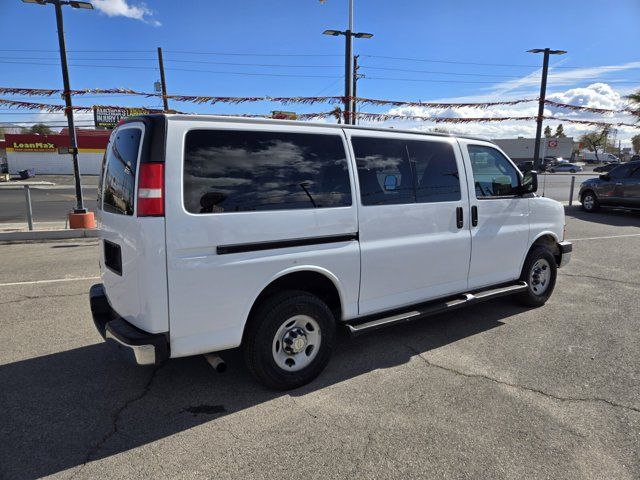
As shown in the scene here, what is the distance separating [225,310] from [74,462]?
1.23 meters

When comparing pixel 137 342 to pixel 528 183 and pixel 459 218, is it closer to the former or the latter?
pixel 459 218

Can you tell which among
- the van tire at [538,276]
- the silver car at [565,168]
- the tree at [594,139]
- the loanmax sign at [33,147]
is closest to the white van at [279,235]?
the van tire at [538,276]

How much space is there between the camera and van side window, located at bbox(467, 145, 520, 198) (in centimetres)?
461

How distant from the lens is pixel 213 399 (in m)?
3.33

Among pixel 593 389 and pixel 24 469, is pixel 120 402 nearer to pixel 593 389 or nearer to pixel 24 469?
pixel 24 469

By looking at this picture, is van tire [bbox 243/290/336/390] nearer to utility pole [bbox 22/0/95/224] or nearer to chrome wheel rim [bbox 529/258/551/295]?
chrome wheel rim [bbox 529/258/551/295]

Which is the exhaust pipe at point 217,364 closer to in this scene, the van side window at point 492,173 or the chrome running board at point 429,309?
the chrome running board at point 429,309

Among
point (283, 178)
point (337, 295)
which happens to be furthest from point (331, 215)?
point (337, 295)

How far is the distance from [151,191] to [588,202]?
15908 mm

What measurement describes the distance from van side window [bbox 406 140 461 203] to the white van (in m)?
0.01

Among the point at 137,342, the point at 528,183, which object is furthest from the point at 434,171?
the point at 137,342

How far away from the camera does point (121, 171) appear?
317 cm

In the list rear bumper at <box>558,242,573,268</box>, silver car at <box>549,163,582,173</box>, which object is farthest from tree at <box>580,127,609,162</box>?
rear bumper at <box>558,242,573,268</box>

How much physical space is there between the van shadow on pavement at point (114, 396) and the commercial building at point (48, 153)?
51.5 m
